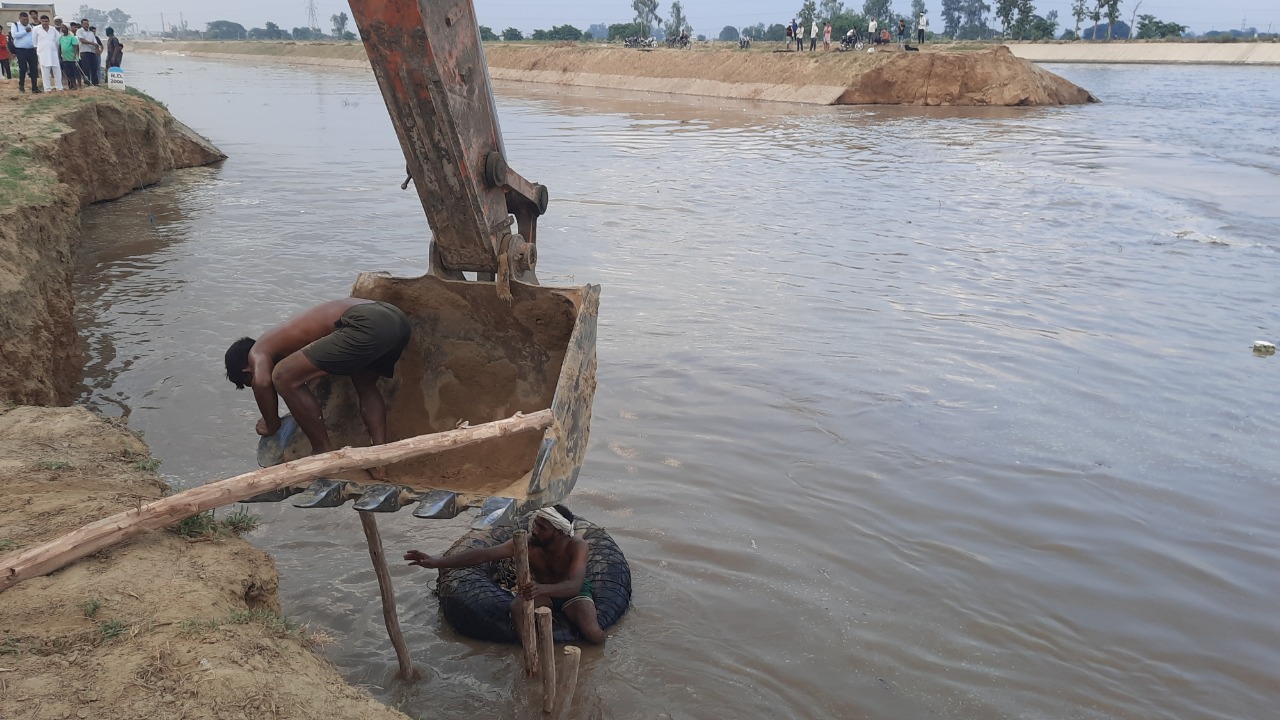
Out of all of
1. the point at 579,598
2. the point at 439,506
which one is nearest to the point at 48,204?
the point at 579,598

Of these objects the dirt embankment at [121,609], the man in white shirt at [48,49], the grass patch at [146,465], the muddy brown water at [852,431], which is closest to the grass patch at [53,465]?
the dirt embankment at [121,609]

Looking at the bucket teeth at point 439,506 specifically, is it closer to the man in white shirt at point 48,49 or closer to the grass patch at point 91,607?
the grass patch at point 91,607

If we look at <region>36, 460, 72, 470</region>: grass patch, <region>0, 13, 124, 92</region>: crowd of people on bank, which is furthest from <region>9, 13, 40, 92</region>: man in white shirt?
<region>36, 460, 72, 470</region>: grass patch

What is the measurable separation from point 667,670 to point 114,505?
9.03 ft

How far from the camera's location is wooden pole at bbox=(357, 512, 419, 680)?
15.2ft

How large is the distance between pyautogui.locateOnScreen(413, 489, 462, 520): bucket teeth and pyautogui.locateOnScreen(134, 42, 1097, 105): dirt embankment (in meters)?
38.4

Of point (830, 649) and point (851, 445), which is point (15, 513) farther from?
point (851, 445)

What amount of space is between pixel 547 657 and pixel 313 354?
1749mm

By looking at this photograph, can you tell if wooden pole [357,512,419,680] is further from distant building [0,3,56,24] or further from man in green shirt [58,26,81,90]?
distant building [0,3,56,24]

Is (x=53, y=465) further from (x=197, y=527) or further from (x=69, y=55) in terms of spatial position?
(x=69, y=55)

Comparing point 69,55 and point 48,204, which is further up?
point 69,55

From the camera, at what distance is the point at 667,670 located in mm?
5055

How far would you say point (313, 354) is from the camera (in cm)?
457

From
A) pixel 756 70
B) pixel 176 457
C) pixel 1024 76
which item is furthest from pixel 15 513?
pixel 756 70
